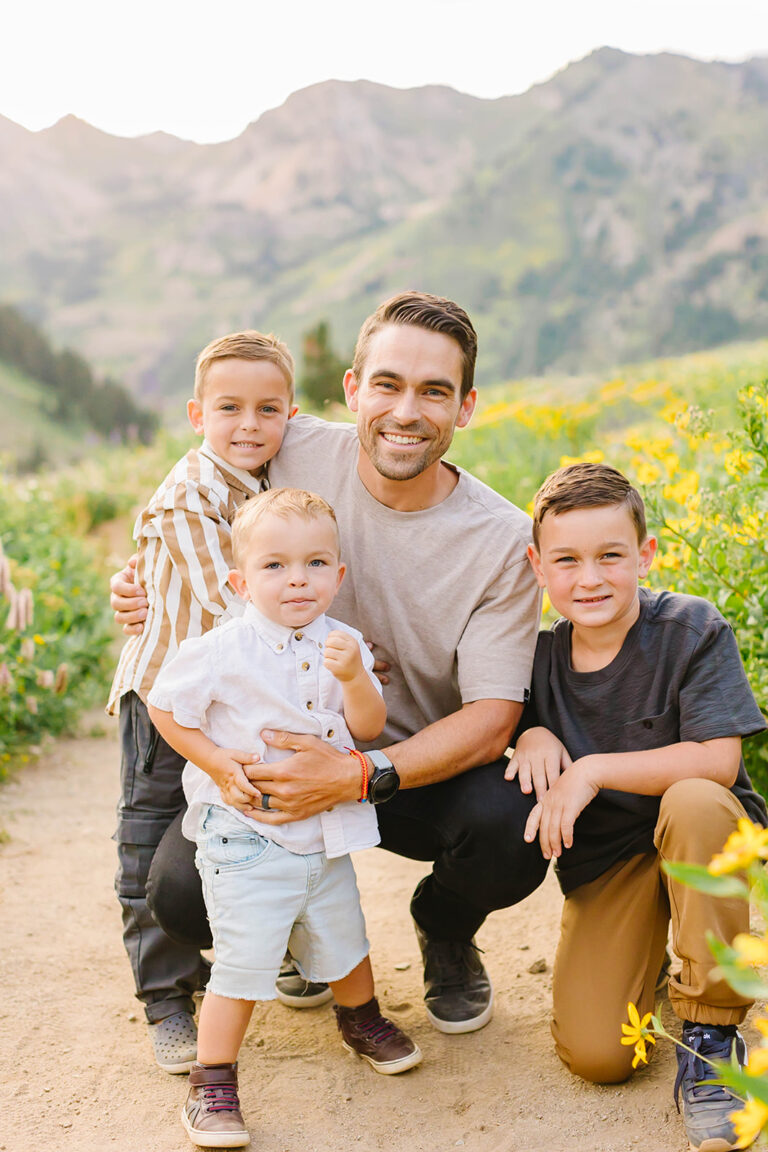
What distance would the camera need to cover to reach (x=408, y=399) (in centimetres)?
243

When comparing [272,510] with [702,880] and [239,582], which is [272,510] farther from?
[702,880]

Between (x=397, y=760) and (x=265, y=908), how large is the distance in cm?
41

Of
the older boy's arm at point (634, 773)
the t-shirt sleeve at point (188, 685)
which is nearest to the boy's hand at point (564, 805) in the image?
the older boy's arm at point (634, 773)

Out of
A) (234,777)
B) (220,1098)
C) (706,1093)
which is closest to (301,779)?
(234,777)

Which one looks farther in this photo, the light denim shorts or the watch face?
the watch face

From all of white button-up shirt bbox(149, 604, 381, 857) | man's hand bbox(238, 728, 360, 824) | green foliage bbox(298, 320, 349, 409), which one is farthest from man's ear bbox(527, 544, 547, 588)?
green foliage bbox(298, 320, 349, 409)

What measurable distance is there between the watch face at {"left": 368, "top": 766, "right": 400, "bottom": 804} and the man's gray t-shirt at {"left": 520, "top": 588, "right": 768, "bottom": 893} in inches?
15.7

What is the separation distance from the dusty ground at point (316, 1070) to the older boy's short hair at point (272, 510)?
115cm

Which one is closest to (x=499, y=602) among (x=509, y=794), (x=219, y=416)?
(x=509, y=794)

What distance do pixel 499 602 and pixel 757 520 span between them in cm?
79

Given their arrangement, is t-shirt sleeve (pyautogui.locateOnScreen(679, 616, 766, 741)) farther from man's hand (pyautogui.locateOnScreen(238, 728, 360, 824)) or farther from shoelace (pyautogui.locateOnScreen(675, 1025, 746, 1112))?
man's hand (pyautogui.locateOnScreen(238, 728, 360, 824))

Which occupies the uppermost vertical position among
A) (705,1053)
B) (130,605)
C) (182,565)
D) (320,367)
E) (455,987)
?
(320,367)

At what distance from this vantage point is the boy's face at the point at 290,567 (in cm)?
207

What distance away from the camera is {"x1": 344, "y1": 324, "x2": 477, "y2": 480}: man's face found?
2412 mm
